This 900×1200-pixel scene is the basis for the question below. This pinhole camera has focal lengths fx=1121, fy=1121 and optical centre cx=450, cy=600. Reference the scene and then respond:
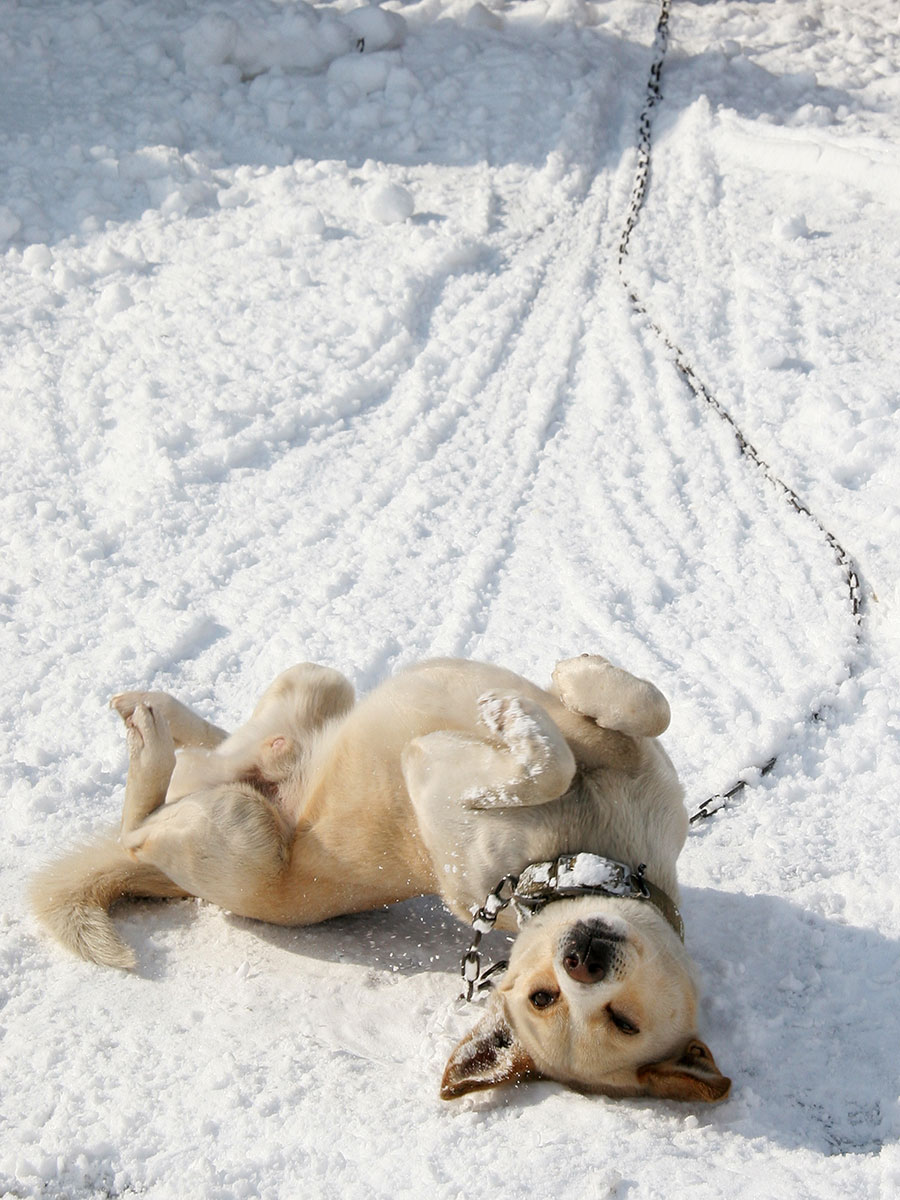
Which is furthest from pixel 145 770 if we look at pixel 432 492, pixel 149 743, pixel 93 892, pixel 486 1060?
pixel 432 492

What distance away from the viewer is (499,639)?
13.4 ft

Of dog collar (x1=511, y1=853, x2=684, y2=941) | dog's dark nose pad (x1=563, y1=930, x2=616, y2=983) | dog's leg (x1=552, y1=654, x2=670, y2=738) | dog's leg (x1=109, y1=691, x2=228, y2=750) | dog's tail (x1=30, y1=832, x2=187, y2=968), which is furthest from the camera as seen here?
dog's leg (x1=109, y1=691, x2=228, y2=750)

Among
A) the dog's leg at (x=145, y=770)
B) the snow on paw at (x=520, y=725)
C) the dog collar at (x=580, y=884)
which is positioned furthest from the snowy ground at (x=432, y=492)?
the snow on paw at (x=520, y=725)

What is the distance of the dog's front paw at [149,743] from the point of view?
3.26 metres

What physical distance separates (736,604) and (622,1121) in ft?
7.12

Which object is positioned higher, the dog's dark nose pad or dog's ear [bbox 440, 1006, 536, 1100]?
the dog's dark nose pad

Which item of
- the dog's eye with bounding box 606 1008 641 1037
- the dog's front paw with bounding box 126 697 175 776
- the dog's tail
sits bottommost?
the dog's tail

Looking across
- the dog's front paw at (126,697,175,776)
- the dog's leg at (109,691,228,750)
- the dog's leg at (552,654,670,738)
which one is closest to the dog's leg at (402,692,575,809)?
the dog's leg at (552,654,670,738)

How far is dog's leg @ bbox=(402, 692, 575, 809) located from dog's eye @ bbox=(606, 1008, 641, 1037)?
516 millimetres

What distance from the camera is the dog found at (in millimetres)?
2484

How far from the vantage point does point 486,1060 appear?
253 cm

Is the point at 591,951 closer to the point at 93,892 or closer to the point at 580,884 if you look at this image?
the point at 580,884

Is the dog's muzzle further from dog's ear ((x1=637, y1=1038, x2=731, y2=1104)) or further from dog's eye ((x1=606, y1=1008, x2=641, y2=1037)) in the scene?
dog's ear ((x1=637, y1=1038, x2=731, y2=1104))

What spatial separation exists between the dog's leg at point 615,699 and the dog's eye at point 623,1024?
27.5 inches
